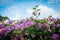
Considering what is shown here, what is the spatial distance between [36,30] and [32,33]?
94 millimetres

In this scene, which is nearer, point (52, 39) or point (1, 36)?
point (52, 39)

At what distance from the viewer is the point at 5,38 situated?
126 inches

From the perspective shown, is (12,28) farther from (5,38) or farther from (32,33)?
(32,33)

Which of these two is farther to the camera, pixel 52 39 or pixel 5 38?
pixel 5 38

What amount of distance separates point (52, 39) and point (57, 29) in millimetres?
247

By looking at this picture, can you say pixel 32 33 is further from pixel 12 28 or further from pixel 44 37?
pixel 12 28

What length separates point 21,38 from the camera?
9.90 ft

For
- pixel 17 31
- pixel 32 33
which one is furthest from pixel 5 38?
pixel 32 33

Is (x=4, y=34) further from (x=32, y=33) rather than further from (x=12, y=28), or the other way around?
(x=32, y=33)

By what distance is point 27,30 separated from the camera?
120 inches

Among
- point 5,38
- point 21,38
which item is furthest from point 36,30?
point 5,38

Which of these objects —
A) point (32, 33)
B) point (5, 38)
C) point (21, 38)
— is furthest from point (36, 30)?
point (5, 38)

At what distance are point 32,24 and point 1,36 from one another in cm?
58

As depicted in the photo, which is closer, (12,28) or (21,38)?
(21,38)
